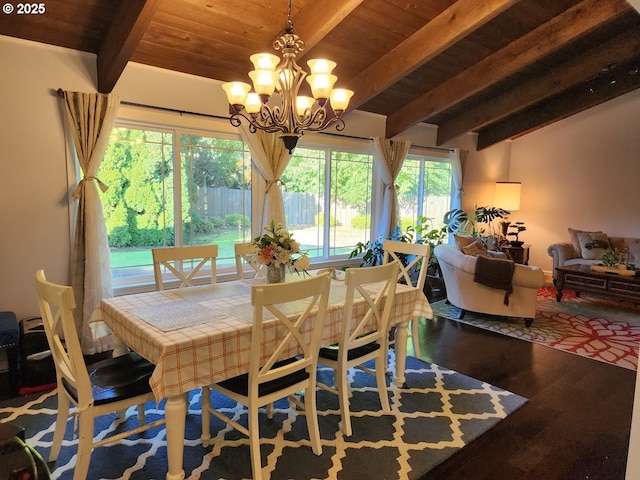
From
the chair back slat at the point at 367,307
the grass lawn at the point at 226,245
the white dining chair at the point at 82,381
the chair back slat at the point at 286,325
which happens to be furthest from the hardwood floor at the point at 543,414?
the grass lawn at the point at 226,245

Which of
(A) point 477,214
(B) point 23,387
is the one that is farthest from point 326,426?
(A) point 477,214

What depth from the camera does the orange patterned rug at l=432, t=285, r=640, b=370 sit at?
12.1 ft

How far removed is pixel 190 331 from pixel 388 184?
405 centimetres

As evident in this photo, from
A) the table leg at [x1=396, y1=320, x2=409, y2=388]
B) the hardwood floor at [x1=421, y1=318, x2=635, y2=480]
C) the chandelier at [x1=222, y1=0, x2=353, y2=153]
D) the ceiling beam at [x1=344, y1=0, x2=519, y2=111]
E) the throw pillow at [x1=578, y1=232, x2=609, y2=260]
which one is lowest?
the hardwood floor at [x1=421, y1=318, x2=635, y2=480]

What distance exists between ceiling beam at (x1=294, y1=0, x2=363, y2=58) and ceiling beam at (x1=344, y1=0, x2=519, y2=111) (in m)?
0.90

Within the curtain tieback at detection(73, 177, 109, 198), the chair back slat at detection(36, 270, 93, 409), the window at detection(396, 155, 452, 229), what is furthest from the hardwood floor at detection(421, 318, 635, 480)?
the curtain tieback at detection(73, 177, 109, 198)

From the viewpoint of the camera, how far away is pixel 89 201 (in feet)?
10.5

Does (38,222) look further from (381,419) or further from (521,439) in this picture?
(521,439)

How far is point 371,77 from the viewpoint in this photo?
4020mm

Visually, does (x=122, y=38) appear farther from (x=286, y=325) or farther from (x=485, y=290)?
(x=485, y=290)

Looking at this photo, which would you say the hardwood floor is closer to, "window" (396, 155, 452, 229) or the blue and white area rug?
the blue and white area rug

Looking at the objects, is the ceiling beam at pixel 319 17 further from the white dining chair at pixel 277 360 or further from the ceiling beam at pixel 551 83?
the ceiling beam at pixel 551 83

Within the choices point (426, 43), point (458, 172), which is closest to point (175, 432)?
point (426, 43)

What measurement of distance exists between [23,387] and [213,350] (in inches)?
74.0
